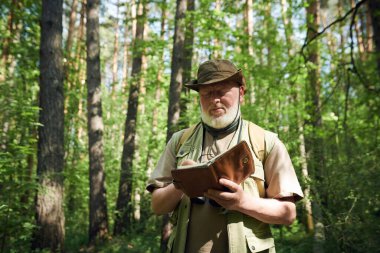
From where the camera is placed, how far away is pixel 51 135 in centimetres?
769

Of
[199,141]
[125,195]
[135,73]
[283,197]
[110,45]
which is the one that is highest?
[110,45]

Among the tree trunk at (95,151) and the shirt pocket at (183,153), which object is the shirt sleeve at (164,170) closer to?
the shirt pocket at (183,153)

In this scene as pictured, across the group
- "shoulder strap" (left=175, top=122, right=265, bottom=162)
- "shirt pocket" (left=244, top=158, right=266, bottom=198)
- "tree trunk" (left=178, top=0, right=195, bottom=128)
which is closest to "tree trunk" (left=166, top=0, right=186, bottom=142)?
"tree trunk" (left=178, top=0, right=195, bottom=128)

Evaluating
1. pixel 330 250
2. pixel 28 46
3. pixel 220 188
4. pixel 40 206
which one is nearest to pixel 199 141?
pixel 220 188

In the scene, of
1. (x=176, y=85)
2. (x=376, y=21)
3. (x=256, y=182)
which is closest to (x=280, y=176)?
(x=256, y=182)

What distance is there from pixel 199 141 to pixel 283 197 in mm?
628

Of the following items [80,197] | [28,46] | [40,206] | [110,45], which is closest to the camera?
[40,206]

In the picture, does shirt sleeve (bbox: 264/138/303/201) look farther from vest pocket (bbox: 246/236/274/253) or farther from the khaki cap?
the khaki cap

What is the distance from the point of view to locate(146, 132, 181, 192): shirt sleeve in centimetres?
237

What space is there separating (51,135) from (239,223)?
6.43 metres

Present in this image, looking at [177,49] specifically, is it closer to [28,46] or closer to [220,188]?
[28,46]

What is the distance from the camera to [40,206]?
24.7 feet

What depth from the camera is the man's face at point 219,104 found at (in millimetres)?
2293

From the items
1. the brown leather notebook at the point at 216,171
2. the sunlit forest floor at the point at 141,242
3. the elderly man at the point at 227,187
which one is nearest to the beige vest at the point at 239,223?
the elderly man at the point at 227,187
